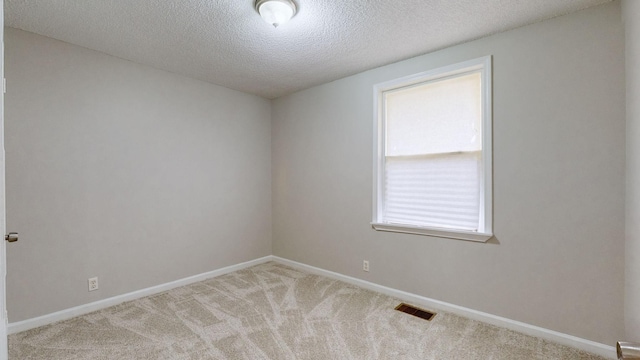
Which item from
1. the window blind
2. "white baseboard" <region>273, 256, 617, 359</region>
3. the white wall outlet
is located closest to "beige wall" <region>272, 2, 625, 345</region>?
"white baseboard" <region>273, 256, 617, 359</region>

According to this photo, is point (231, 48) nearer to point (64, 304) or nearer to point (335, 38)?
point (335, 38)

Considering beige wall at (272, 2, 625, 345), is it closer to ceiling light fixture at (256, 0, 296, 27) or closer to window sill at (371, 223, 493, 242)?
window sill at (371, 223, 493, 242)

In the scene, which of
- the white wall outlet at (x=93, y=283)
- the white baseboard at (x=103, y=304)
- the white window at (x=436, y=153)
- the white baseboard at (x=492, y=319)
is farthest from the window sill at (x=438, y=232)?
the white wall outlet at (x=93, y=283)

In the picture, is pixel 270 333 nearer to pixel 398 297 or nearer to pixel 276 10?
pixel 398 297

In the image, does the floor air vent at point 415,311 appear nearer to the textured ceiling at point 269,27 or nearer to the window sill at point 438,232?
the window sill at point 438,232

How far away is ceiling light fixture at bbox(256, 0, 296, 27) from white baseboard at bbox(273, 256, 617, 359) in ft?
9.07

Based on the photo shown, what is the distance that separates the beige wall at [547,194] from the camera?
2.10 metres

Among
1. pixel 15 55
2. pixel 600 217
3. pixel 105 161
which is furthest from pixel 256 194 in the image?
pixel 600 217

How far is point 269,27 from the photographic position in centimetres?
244

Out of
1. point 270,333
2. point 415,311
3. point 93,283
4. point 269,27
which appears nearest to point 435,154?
point 415,311

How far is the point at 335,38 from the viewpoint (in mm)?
2627

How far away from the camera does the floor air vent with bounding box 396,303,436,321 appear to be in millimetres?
2709

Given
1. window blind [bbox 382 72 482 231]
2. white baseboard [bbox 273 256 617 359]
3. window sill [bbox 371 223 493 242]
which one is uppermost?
window blind [bbox 382 72 482 231]

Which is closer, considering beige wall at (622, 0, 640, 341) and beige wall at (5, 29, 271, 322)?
beige wall at (622, 0, 640, 341)
